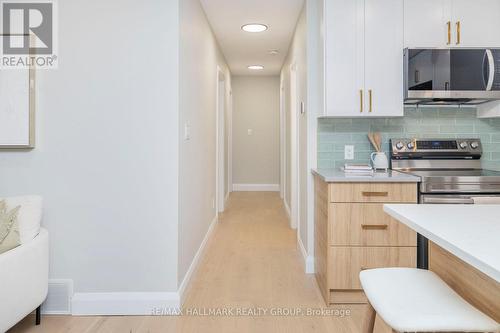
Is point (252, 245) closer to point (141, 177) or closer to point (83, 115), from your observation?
point (141, 177)

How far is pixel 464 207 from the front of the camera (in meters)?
1.43

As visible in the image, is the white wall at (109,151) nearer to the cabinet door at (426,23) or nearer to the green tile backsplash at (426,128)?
the green tile backsplash at (426,128)

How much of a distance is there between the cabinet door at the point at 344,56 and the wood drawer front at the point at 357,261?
0.99 metres

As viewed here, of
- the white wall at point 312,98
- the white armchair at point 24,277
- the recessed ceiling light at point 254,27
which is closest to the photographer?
the white armchair at point 24,277

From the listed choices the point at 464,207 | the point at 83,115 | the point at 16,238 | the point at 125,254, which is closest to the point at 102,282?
the point at 125,254

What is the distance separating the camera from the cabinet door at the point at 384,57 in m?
2.58

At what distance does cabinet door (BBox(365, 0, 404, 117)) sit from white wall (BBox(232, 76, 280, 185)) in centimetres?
492

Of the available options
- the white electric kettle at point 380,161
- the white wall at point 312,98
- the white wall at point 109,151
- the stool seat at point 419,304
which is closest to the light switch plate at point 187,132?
the white wall at point 109,151

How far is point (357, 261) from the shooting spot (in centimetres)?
231

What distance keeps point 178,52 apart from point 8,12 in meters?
1.10

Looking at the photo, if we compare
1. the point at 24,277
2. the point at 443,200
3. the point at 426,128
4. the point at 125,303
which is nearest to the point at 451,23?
the point at 426,128

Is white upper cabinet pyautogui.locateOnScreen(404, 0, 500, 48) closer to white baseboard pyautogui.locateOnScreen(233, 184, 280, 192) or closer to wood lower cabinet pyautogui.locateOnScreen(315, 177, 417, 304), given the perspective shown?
wood lower cabinet pyautogui.locateOnScreen(315, 177, 417, 304)

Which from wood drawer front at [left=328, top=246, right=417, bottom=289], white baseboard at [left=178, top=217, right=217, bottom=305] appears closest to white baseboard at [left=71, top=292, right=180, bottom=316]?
white baseboard at [left=178, top=217, right=217, bottom=305]

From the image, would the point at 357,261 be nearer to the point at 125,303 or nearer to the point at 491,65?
the point at 125,303
